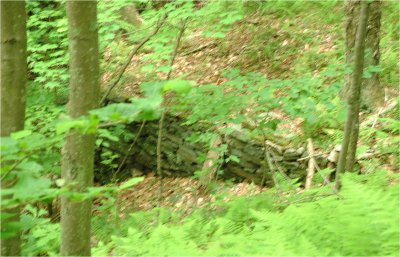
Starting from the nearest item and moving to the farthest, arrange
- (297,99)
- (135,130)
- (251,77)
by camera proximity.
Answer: (297,99)
(251,77)
(135,130)

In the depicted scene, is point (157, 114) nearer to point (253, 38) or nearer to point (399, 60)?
point (399, 60)

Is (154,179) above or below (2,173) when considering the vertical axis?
below

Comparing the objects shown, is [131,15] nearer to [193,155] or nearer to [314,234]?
[193,155]

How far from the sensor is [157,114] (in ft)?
4.42

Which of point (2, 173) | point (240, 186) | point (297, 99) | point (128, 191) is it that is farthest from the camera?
point (128, 191)

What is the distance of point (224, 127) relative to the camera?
5805 millimetres

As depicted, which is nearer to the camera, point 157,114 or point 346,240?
point 157,114

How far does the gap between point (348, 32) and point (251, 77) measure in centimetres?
219

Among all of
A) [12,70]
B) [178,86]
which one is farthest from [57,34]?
[178,86]

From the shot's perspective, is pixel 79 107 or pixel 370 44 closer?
pixel 79 107

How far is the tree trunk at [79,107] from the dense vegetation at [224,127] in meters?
0.19

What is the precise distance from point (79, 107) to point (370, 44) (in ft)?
15.7

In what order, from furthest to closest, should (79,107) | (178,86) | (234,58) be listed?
1. (234,58)
2. (79,107)
3. (178,86)

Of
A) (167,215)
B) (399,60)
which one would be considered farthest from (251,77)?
(399,60)
